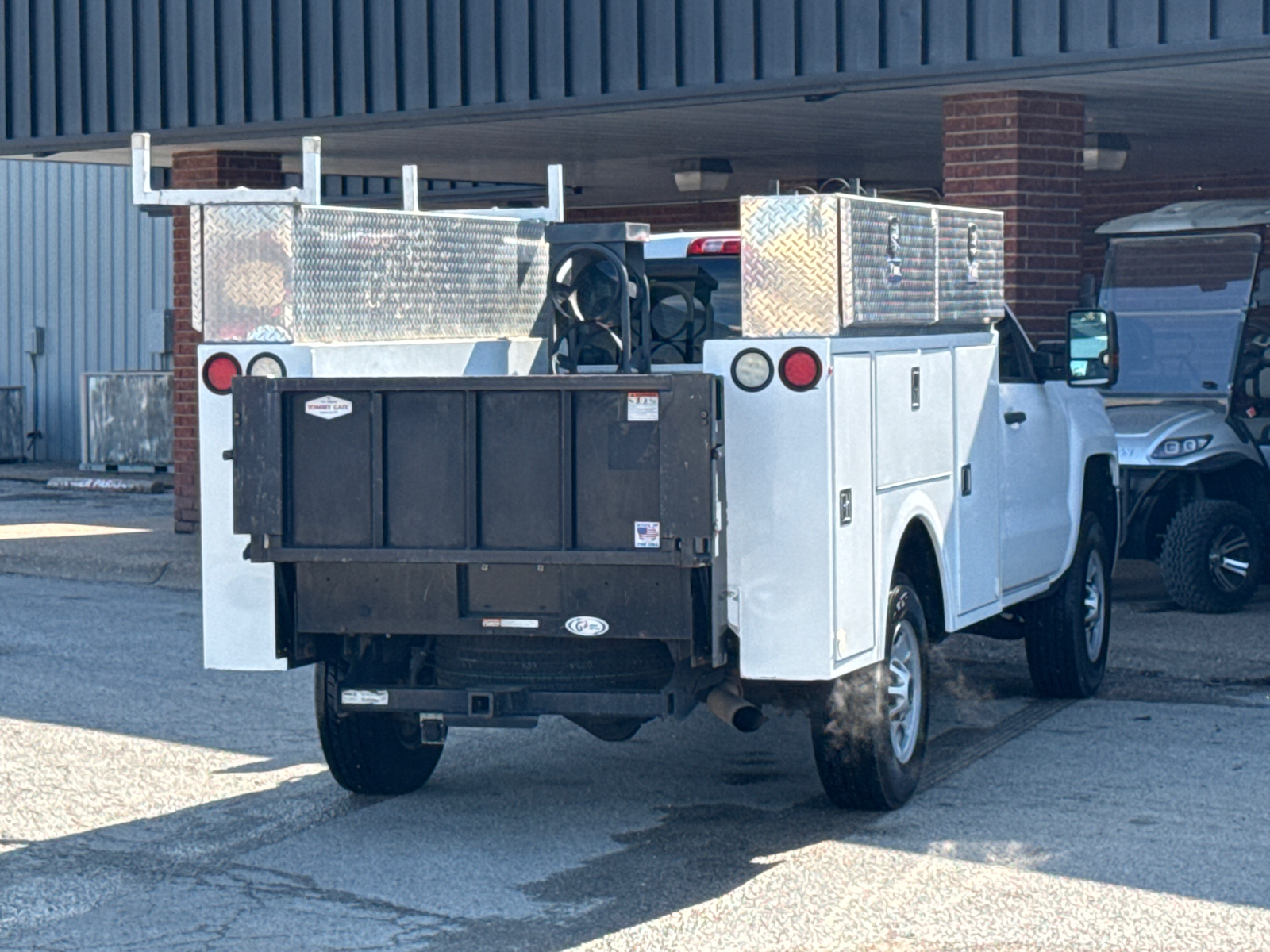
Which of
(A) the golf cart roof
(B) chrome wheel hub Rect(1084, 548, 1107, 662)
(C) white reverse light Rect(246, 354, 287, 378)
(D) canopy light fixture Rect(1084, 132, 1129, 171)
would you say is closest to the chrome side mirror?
(B) chrome wheel hub Rect(1084, 548, 1107, 662)

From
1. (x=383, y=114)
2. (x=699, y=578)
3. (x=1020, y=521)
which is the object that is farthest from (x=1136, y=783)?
(x=383, y=114)

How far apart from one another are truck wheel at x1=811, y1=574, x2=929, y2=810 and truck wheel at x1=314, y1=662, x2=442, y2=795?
150 centimetres

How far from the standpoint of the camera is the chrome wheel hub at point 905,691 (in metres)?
7.10

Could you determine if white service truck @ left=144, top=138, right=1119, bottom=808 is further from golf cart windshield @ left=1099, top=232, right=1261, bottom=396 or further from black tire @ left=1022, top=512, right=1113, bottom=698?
golf cart windshield @ left=1099, top=232, right=1261, bottom=396

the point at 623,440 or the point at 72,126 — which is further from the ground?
the point at 72,126

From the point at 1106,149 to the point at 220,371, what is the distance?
9.68 m

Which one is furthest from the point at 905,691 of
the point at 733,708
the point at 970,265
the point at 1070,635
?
the point at 1070,635

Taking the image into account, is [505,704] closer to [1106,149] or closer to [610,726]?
[610,726]

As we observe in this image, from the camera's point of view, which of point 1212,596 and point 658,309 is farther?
point 1212,596

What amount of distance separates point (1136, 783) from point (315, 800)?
309 cm

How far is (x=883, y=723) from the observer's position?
680cm

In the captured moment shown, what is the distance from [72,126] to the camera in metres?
15.4

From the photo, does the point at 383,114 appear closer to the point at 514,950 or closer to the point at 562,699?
the point at 562,699

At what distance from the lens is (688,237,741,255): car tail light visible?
8383 millimetres
